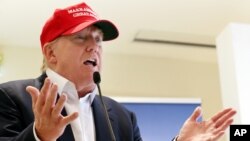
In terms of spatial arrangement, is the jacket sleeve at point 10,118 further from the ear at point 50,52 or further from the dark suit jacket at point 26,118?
the ear at point 50,52

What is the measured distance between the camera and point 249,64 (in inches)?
98.0

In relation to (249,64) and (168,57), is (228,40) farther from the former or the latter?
(168,57)

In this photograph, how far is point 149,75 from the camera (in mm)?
3547

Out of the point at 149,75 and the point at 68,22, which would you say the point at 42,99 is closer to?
the point at 68,22

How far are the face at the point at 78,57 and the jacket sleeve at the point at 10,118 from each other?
0.73 feet

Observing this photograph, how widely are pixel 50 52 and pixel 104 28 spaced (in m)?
0.23

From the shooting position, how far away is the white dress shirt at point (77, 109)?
1186 millimetres

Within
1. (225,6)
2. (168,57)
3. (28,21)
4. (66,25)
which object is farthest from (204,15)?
(66,25)

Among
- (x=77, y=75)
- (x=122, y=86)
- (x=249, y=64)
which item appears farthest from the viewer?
(x=122, y=86)

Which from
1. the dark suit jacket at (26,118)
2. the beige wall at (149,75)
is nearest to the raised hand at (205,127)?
the dark suit jacket at (26,118)

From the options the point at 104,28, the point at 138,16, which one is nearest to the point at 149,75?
the point at 138,16

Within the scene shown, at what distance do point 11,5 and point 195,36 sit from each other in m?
1.58

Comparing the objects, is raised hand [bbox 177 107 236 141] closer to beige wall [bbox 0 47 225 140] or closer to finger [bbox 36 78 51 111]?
finger [bbox 36 78 51 111]

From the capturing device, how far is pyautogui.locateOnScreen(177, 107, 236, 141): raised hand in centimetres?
124
